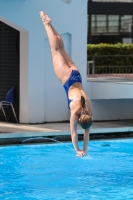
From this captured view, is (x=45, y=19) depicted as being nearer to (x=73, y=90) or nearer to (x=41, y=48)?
(x=73, y=90)

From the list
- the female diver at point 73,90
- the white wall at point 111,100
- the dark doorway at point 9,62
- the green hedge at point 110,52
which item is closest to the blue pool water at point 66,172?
the female diver at point 73,90

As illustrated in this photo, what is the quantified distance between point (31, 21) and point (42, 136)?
11.2 feet

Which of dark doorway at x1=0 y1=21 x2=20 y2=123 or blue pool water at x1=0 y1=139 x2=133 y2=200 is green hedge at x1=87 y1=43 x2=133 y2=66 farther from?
blue pool water at x1=0 y1=139 x2=133 y2=200

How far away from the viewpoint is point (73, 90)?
9695mm

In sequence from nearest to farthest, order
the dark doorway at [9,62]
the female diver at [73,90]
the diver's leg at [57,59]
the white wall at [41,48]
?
the female diver at [73,90] → the diver's leg at [57,59] → the white wall at [41,48] → the dark doorway at [9,62]

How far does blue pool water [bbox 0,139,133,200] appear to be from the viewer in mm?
9461

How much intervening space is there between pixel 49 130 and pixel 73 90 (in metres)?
4.56

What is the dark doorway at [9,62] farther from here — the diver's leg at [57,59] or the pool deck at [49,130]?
the diver's leg at [57,59]

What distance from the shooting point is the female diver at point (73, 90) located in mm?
9156

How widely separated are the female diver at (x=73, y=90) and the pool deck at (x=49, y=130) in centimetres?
377

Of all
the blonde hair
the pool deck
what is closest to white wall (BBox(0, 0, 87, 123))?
the pool deck

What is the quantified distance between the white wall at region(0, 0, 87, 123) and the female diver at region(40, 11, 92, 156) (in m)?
5.14

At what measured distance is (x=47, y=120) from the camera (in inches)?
627

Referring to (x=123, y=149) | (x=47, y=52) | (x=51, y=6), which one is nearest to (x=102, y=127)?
(x=123, y=149)
